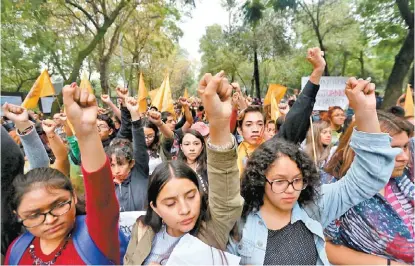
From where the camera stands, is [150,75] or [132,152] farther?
[150,75]

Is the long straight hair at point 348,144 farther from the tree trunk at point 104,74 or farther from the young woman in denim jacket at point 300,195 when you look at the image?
the tree trunk at point 104,74

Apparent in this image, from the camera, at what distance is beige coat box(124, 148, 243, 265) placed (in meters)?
1.29

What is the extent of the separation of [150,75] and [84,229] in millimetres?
28371

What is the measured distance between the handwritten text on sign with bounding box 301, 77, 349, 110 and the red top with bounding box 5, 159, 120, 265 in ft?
12.5

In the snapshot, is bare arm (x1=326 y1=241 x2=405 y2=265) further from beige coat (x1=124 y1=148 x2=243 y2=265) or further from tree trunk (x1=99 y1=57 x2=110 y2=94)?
tree trunk (x1=99 y1=57 x2=110 y2=94)

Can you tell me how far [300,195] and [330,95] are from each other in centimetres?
347

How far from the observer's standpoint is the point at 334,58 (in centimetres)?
2516

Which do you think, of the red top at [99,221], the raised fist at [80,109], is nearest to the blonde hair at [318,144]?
the red top at [99,221]

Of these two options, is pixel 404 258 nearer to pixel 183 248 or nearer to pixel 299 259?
pixel 299 259

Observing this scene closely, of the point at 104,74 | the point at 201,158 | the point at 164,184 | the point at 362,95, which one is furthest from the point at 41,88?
the point at 104,74

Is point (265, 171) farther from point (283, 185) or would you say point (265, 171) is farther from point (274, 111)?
point (274, 111)

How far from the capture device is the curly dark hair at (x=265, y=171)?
1.57m

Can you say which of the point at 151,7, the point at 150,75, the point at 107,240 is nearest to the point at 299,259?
the point at 107,240

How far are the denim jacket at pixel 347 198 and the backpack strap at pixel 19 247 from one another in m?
0.86
